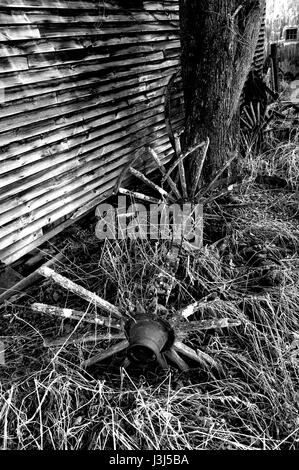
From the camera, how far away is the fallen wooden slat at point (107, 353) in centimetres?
225

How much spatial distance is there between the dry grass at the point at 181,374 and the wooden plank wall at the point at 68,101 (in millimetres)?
653

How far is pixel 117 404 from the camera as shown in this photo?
2137mm

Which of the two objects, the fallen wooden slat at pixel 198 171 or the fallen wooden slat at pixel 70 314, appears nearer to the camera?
the fallen wooden slat at pixel 70 314

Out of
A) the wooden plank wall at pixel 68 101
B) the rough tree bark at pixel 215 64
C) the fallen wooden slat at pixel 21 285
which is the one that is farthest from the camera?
the rough tree bark at pixel 215 64

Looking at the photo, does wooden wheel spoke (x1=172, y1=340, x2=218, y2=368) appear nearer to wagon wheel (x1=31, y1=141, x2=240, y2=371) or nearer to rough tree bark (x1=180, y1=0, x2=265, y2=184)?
wagon wheel (x1=31, y1=141, x2=240, y2=371)

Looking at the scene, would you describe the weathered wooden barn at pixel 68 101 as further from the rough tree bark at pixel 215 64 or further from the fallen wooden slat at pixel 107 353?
the fallen wooden slat at pixel 107 353

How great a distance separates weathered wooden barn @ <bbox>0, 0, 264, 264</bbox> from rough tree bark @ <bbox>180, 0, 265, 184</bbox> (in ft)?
2.38

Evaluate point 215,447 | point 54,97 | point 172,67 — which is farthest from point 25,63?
point 215,447

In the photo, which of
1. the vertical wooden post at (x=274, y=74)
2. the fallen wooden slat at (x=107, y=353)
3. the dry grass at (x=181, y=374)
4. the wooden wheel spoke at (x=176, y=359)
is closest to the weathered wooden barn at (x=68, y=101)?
the dry grass at (x=181, y=374)

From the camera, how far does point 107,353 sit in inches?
89.6

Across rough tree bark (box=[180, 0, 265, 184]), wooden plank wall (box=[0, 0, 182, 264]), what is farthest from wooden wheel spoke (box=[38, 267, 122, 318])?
rough tree bark (box=[180, 0, 265, 184])

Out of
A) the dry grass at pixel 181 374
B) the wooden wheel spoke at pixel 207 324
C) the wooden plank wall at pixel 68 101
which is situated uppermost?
the wooden plank wall at pixel 68 101
